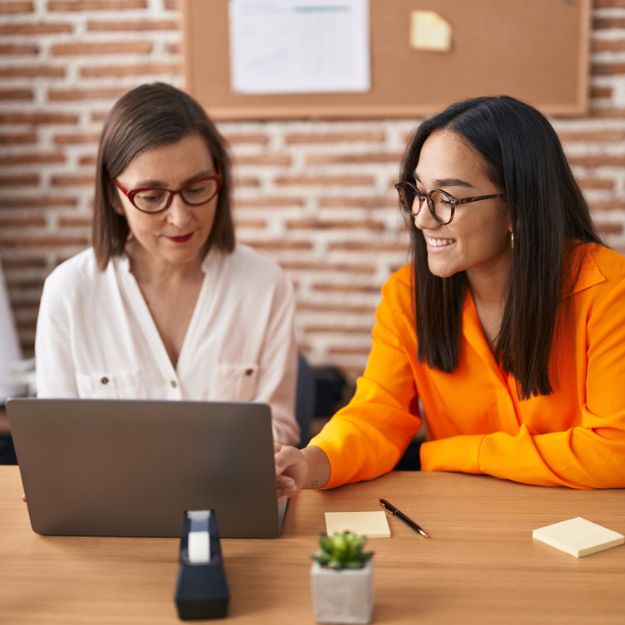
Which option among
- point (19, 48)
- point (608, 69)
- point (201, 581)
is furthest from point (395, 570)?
point (19, 48)

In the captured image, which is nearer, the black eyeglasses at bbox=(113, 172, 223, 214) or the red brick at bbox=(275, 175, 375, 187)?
the black eyeglasses at bbox=(113, 172, 223, 214)

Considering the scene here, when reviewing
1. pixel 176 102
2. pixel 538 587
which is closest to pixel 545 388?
pixel 538 587

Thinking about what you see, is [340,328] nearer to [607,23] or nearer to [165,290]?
[165,290]

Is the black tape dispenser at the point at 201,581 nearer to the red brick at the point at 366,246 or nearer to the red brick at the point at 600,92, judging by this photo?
the red brick at the point at 366,246

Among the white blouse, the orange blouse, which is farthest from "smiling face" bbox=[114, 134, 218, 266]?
the orange blouse

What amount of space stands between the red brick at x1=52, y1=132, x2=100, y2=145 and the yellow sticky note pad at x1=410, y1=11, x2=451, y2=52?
1177mm

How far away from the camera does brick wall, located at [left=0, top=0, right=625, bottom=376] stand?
3.04 metres

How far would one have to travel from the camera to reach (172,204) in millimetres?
1911

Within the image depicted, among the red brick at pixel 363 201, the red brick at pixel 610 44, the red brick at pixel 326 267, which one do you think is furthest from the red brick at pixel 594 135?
the red brick at pixel 326 267

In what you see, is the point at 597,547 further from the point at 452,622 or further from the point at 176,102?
the point at 176,102

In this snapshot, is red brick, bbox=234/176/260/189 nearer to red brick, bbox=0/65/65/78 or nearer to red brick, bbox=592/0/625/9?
red brick, bbox=0/65/65/78

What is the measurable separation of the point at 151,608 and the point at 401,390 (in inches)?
31.9

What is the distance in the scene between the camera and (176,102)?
6.48 feet

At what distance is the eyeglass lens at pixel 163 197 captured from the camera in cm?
191
